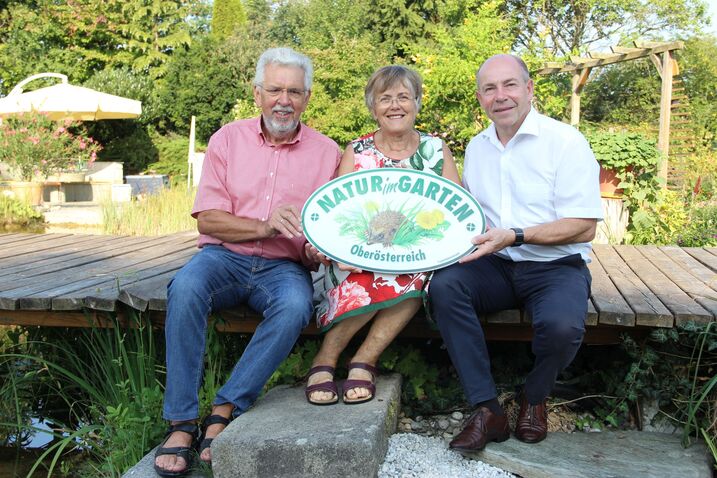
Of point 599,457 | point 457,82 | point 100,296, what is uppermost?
point 457,82

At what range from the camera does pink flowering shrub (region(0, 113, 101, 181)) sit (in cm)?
995

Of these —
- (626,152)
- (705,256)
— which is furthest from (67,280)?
(626,152)

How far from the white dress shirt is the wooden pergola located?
16.0 ft

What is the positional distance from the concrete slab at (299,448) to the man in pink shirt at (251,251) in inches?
6.7

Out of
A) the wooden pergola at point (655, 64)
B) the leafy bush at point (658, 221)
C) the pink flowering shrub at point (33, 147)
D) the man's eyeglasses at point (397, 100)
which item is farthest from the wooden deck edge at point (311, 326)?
the pink flowering shrub at point (33, 147)

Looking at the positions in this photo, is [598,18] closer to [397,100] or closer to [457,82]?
[457,82]

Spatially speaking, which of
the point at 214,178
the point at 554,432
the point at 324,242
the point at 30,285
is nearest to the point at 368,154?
the point at 324,242

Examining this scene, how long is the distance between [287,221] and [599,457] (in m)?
1.41

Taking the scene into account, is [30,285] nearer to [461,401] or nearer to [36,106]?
[461,401]

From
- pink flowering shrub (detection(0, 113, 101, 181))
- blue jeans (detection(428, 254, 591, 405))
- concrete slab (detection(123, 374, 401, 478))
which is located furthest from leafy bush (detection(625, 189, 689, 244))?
pink flowering shrub (detection(0, 113, 101, 181))

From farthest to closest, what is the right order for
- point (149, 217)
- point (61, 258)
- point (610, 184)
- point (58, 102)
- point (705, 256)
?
1. point (58, 102)
2. point (149, 217)
3. point (610, 184)
4. point (705, 256)
5. point (61, 258)

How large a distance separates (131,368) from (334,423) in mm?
1201

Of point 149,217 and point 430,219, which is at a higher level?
point 430,219

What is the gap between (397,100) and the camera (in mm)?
2748
